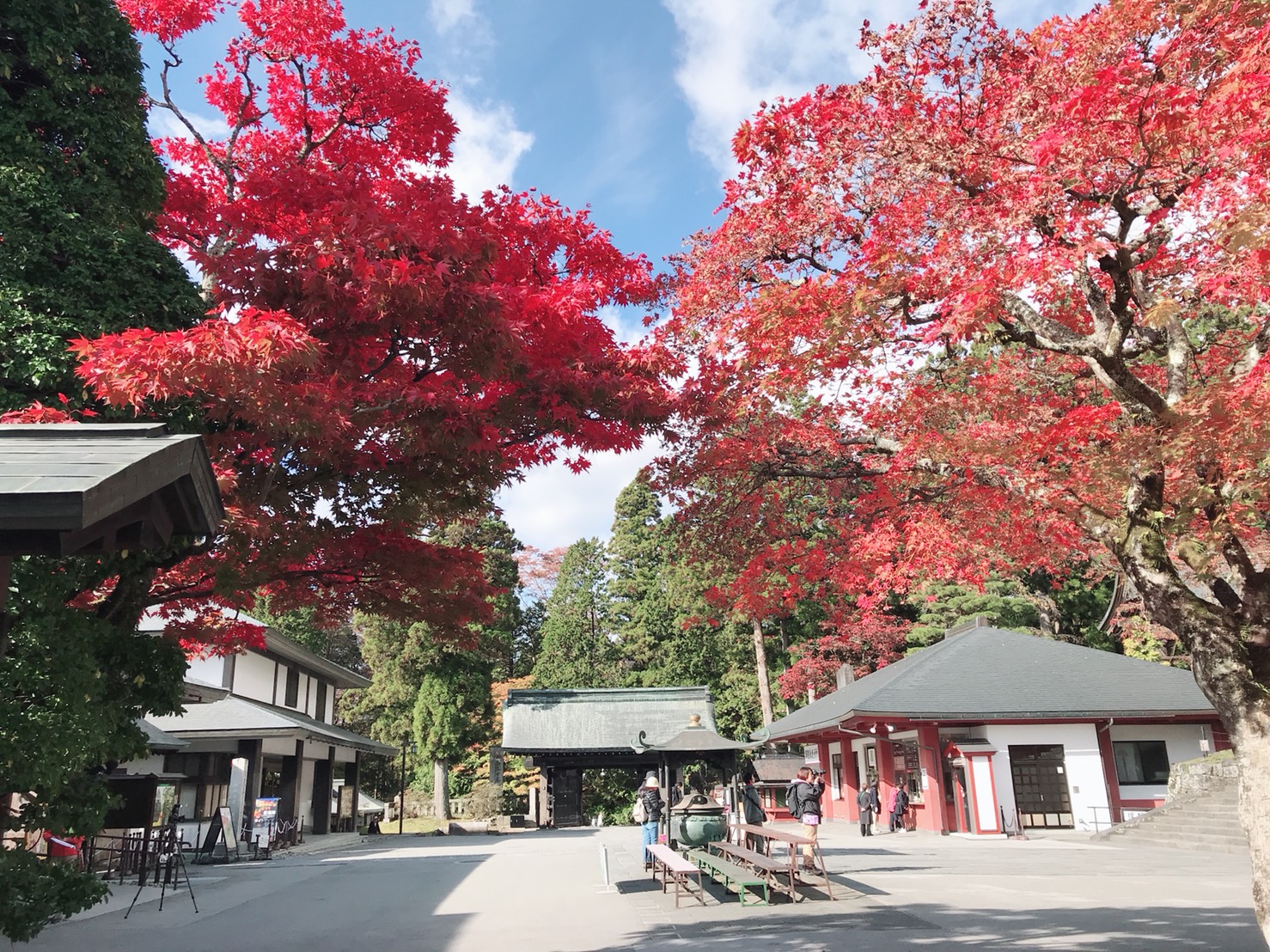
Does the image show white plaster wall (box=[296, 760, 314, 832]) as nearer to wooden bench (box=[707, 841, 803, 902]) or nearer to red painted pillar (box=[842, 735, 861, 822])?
red painted pillar (box=[842, 735, 861, 822])

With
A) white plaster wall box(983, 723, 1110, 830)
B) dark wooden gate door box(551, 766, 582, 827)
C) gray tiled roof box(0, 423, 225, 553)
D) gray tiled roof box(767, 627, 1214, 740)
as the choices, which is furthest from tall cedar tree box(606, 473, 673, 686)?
gray tiled roof box(0, 423, 225, 553)

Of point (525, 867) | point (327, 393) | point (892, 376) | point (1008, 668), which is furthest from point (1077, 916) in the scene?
point (1008, 668)

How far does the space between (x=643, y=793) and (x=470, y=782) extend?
27888 mm

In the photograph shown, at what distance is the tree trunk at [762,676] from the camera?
36891 millimetres

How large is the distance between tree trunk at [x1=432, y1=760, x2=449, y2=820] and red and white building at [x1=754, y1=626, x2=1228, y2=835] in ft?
58.2

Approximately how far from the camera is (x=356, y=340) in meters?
6.95

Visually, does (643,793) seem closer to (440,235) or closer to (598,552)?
(440,235)

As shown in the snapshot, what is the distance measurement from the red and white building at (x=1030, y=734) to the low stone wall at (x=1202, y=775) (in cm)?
135

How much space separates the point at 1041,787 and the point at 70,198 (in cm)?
2410

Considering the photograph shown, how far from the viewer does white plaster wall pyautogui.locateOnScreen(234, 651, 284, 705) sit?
23.8 meters

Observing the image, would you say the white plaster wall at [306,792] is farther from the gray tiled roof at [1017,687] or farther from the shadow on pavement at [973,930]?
the shadow on pavement at [973,930]

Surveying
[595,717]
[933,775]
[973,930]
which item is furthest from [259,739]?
[973,930]

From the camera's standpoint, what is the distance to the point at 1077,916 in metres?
8.61

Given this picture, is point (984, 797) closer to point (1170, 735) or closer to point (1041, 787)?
point (1041, 787)
